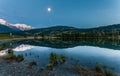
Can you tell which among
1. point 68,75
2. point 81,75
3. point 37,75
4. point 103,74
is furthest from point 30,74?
point 103,74

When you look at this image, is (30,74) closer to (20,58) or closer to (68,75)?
(68,75)

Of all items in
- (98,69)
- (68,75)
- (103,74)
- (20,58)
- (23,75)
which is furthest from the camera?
(20,58)

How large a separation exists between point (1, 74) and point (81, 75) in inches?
366

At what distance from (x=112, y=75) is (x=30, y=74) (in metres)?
10.2

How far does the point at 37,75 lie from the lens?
20562 mm

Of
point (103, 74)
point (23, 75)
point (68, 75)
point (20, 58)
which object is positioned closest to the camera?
point (23, 75)

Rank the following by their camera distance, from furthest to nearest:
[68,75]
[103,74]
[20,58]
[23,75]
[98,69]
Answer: [20,58] < [98,69] < [103,74] < [68,75] < [23,75]

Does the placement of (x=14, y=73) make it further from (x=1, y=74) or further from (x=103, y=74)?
(x=103, y=74)

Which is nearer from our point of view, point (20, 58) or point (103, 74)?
point (103, 74)

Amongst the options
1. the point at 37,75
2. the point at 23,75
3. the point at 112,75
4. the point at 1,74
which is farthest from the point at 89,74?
the point at 1,74

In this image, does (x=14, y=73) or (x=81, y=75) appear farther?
(x=81, y=75)

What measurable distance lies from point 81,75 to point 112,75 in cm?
406

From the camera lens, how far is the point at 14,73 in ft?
67.2

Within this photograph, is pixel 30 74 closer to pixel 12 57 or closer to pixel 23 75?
pixel 23 75
